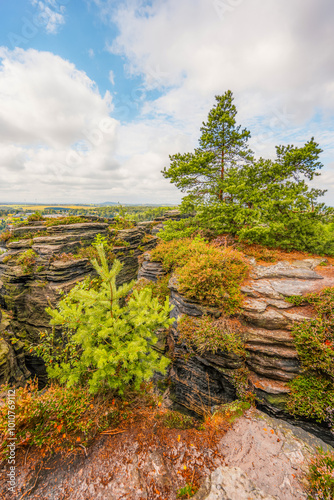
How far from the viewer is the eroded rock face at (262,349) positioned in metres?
5.35

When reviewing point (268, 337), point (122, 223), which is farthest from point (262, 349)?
point (122, 223)

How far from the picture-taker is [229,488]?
9.84 feet

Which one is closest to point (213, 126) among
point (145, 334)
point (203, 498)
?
point (145, 334)

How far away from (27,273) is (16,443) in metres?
13.2

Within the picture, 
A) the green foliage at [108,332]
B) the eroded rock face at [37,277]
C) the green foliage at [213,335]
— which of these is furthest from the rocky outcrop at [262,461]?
the eroded rock face at [37,277]

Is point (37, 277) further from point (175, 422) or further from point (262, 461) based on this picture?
point (262, 461)

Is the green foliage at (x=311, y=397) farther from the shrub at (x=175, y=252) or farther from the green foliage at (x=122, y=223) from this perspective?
the green foliage at (x=122, y=223)

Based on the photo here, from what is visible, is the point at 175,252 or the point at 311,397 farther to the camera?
the point at 175,252

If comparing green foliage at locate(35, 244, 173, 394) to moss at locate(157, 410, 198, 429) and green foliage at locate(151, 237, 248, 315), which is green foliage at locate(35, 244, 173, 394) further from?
green foliage at locate(151, 237, 248, 315)

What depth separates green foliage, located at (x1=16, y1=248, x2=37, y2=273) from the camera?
13.6m

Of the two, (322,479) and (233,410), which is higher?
(322,479)

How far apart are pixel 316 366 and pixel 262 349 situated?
1341 mm

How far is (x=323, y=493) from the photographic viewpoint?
2.71 metres

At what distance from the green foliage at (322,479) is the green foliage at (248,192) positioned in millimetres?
7389
